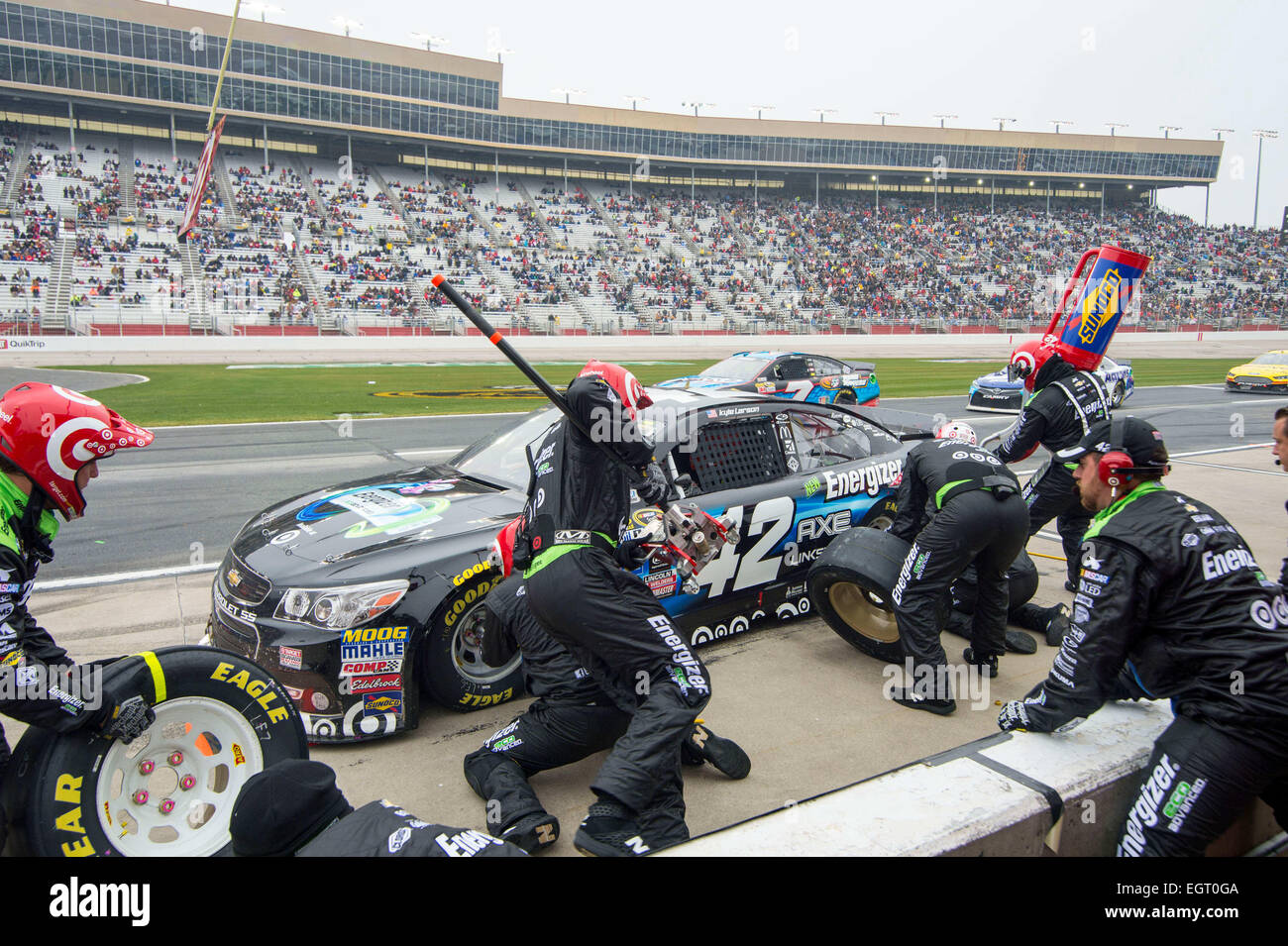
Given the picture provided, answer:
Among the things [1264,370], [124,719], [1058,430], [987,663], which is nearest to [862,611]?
[987,663]

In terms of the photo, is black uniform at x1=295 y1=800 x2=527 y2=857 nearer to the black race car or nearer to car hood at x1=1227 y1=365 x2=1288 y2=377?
the black race car

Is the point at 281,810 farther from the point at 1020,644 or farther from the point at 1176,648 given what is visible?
the point at 1020,644

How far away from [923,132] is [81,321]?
A: 5746cm

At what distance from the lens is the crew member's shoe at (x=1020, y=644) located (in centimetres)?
493

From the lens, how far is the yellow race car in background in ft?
Answer: 69.5

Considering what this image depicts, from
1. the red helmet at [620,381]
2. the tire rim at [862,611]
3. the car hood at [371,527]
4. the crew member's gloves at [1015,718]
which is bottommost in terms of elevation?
the tire rim at [862,611]

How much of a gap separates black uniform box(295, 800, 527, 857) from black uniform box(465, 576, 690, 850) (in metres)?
1.00

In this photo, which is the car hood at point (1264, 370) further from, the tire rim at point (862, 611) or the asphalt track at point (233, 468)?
the tire rim at point (862, 611)

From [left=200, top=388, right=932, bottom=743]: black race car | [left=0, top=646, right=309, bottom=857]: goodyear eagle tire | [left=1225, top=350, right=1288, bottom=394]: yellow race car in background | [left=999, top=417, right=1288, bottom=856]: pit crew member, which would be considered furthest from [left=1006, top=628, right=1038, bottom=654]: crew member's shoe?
[left=1225, top=350, right=1288, bottom=394]: yellow race car in background

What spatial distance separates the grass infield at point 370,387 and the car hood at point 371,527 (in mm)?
10238

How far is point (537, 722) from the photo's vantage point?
3365 millimetres

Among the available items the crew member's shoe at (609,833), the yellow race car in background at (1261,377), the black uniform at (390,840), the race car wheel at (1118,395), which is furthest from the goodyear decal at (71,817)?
the yellow race car in background at (1261,377)

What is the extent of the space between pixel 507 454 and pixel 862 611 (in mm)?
2398
